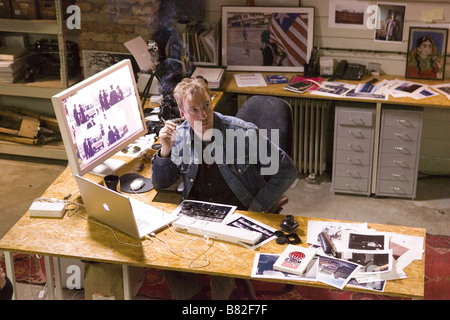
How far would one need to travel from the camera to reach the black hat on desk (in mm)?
3447

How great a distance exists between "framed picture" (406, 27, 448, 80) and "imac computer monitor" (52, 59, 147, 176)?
227 cm

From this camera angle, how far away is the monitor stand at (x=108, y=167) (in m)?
3.57

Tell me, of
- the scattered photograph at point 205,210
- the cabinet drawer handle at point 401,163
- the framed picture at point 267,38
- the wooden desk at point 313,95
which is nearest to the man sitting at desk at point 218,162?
the scattered photograph at point 205,210

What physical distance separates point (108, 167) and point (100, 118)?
0.35 metres

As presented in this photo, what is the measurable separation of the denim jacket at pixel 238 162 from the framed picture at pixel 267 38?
1.93 meters

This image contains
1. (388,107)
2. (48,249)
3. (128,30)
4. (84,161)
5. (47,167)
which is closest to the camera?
(48,249)

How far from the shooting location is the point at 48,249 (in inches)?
117

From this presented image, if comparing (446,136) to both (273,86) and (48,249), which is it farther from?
(48,249)

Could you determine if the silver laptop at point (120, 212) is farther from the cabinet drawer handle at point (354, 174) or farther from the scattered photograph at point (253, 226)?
the cabinet drawer handle at point (354, 174)

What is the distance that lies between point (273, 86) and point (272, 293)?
1.73 metres

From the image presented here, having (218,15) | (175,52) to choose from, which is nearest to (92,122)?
(175,52)

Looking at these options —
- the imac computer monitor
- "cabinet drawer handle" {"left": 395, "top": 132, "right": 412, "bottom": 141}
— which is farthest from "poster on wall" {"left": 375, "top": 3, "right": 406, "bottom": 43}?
the imac computer monitor

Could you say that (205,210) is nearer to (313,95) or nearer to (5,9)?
(313,95)

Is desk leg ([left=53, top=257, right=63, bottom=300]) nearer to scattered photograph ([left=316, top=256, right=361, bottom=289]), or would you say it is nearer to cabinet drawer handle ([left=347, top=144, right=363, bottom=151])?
scattered photograph ([left=316, top=256, right=361, bottom=289])
